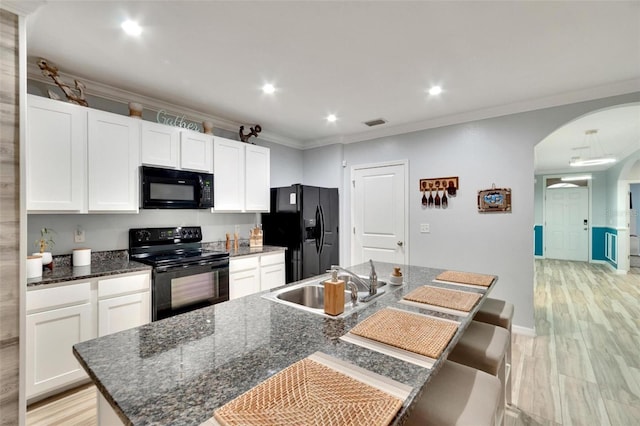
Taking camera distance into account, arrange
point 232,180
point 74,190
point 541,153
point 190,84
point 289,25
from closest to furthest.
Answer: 1. point 289,25
2. point 74,190
3. point 190,84
4. point 232,180
5. point 541,153

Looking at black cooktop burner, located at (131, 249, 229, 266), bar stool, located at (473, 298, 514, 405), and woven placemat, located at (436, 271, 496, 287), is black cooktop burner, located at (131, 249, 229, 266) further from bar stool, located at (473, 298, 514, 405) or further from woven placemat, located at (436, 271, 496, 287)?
bar stool, located at (473, 298, 514, 405)

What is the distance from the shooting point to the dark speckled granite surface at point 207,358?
736 millimetres

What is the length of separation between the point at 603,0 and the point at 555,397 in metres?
2.65

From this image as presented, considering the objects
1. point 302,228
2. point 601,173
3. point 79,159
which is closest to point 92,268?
point 79,159

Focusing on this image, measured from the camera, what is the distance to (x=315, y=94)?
2.96m

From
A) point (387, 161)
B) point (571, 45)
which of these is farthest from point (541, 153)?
point (571, 45)

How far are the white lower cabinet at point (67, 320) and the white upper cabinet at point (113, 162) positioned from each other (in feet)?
2.31

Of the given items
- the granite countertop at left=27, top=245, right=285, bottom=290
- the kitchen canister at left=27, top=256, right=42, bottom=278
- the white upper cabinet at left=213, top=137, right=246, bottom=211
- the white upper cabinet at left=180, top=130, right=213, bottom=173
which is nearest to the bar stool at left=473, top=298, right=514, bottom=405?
the granite countertop at left=27, top=245, right=285, bottom=290

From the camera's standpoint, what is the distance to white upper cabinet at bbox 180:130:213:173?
9.97 ft

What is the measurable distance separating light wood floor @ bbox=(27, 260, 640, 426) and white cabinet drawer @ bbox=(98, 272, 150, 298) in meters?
0.75

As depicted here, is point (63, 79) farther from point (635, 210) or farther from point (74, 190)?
point (635, 210)

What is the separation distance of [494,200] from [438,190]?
25.5 inches

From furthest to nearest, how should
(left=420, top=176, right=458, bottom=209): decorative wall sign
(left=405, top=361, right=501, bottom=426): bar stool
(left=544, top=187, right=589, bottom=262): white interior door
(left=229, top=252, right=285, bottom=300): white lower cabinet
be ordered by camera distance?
(left=544, top=187, right=589, bottom=262): white interior door → (left=420, top=176, right=458, bottom=209): decorative wall sign → (left=229, top=252, right=285, bottom=300): white lower cabinet → (left=405, top=361, right=501, bottom=426): bar stool

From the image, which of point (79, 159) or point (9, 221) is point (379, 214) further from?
point (9, 221)
